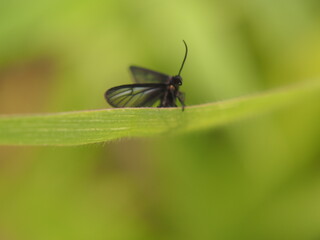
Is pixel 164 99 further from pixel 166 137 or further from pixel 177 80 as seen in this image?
pixel 166 137

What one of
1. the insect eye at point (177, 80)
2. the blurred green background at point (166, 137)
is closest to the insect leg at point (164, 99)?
the insect eye at point (177, 80)

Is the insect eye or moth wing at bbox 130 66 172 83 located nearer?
the insect eye

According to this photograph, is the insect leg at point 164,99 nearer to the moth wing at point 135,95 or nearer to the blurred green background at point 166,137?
the moth wing at point 135,95

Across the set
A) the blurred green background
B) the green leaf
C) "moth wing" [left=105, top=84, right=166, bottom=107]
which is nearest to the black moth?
"moth wing" [left=105, top=84, right=166, bottom=107]

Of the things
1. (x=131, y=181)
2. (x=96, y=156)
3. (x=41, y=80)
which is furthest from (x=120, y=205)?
(x=41, y=80)

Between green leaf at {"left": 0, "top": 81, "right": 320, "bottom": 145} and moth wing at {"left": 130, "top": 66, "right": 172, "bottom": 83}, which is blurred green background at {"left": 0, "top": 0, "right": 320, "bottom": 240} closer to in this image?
moth wing at {"left": 130, "top": 66, "right": 172, "bottom": 83}

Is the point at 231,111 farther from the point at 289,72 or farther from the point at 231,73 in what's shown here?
the point at 289,72
